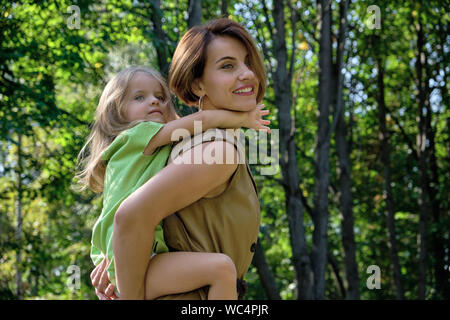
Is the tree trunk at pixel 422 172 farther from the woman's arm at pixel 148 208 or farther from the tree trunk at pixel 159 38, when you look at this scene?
the woman's arm at pixel 148 208

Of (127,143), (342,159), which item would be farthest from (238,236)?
(342,159)

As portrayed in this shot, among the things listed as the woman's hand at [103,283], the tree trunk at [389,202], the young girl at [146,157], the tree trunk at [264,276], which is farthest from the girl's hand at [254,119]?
the tree trunk at [389,202]

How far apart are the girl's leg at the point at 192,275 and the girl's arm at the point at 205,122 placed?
367 millimetres

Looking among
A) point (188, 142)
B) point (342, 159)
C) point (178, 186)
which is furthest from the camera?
point (342, 159)

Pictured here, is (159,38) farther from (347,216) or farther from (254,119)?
(254,119)

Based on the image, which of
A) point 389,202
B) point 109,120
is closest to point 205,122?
point 109,120

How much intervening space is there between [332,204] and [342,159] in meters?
3.50

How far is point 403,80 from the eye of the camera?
41.8 feet

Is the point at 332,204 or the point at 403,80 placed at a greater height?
the point at 403,80

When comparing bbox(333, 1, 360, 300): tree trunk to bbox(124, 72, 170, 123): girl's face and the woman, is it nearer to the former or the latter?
bbox(124, 72, 170, 123): girl's face

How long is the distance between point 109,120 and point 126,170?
394 mm

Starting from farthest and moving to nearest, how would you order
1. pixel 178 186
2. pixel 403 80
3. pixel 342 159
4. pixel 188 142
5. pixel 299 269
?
pixel 403 80 < pixel 342 159 < pixel 299 269 < pixel 188 142 < pixel 178 186

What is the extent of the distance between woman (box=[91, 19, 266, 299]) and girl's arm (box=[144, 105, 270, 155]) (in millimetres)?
36
